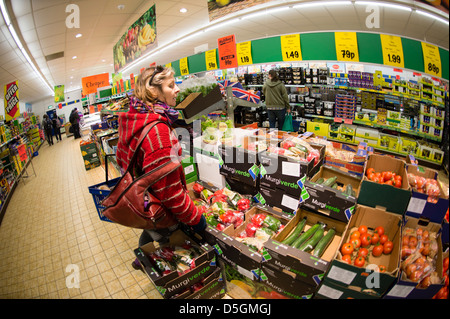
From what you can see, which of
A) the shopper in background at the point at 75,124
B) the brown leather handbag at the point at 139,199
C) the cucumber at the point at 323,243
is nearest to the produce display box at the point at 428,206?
the cucumber at the point at 323,243

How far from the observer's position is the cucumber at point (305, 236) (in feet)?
5.89

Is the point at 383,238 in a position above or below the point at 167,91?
below

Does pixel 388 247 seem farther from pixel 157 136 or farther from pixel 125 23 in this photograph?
pixel 125 23

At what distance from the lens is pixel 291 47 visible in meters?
5.14

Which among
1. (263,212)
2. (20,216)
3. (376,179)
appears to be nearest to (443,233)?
(376,179)

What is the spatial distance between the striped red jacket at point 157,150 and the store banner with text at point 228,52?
2.83 meters

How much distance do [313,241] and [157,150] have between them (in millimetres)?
1434

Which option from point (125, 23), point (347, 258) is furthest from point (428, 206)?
point (125, 23)

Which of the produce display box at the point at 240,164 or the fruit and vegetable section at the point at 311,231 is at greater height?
the produce display box at the point at 240,164

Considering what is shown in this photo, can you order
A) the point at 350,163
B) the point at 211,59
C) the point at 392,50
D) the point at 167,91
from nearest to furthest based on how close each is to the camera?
the point at 167,91 → the point at 350,163 → the point at 392,50 → the point at 211,59

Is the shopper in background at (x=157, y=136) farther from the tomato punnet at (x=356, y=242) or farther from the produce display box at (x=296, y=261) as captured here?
the tomato punnet at (x=356, y=242)

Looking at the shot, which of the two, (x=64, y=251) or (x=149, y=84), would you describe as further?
(x=64, y=251)

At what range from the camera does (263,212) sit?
2225 millimetres

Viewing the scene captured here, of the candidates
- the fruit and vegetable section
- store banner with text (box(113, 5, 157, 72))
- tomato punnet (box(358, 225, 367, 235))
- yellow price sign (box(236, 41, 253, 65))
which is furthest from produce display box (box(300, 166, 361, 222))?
yellow price sign (box(236, 41, 253, 65))
